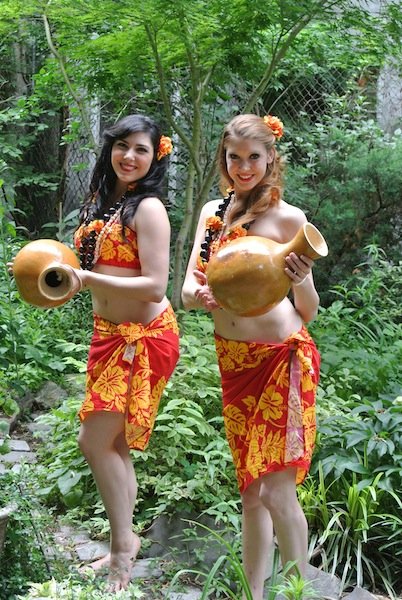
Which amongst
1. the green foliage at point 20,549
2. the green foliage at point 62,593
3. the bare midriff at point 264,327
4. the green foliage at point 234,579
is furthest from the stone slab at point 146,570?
the bare midriff at point 264,327

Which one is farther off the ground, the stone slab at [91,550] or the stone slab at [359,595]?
the stone slab at [359,595]

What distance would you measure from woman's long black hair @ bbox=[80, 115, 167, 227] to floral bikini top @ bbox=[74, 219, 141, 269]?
5cm

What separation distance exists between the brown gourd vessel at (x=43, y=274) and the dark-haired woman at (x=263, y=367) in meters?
0.41

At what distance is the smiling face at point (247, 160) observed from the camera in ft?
9.12

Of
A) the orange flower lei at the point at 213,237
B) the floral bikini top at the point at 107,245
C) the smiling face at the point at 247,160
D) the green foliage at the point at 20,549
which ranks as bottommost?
the green foliage at the point at 20,549

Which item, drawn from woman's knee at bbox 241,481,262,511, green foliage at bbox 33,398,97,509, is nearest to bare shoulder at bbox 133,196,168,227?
woman's knee at bbox 241,481,262,511

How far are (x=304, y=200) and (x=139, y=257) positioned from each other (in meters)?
4.21

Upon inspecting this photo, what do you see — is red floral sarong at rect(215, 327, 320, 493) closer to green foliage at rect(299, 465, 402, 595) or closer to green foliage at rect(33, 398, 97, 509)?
green foliage at rect(299, 465, 402, 595)

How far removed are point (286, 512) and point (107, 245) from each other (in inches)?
45.2

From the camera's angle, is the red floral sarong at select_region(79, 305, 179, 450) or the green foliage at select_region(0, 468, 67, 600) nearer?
the green foliage at select_region(0, 468, 67, 600)

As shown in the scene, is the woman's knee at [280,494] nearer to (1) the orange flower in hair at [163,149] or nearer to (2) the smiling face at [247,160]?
(2) the smiling face at [247,160]

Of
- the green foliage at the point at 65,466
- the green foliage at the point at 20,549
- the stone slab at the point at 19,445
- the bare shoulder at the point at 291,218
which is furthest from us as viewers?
the stone slab at the point at 19,445

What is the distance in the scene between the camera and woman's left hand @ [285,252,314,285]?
2430 mm

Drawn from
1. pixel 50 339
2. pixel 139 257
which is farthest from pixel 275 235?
pixel 50 339
